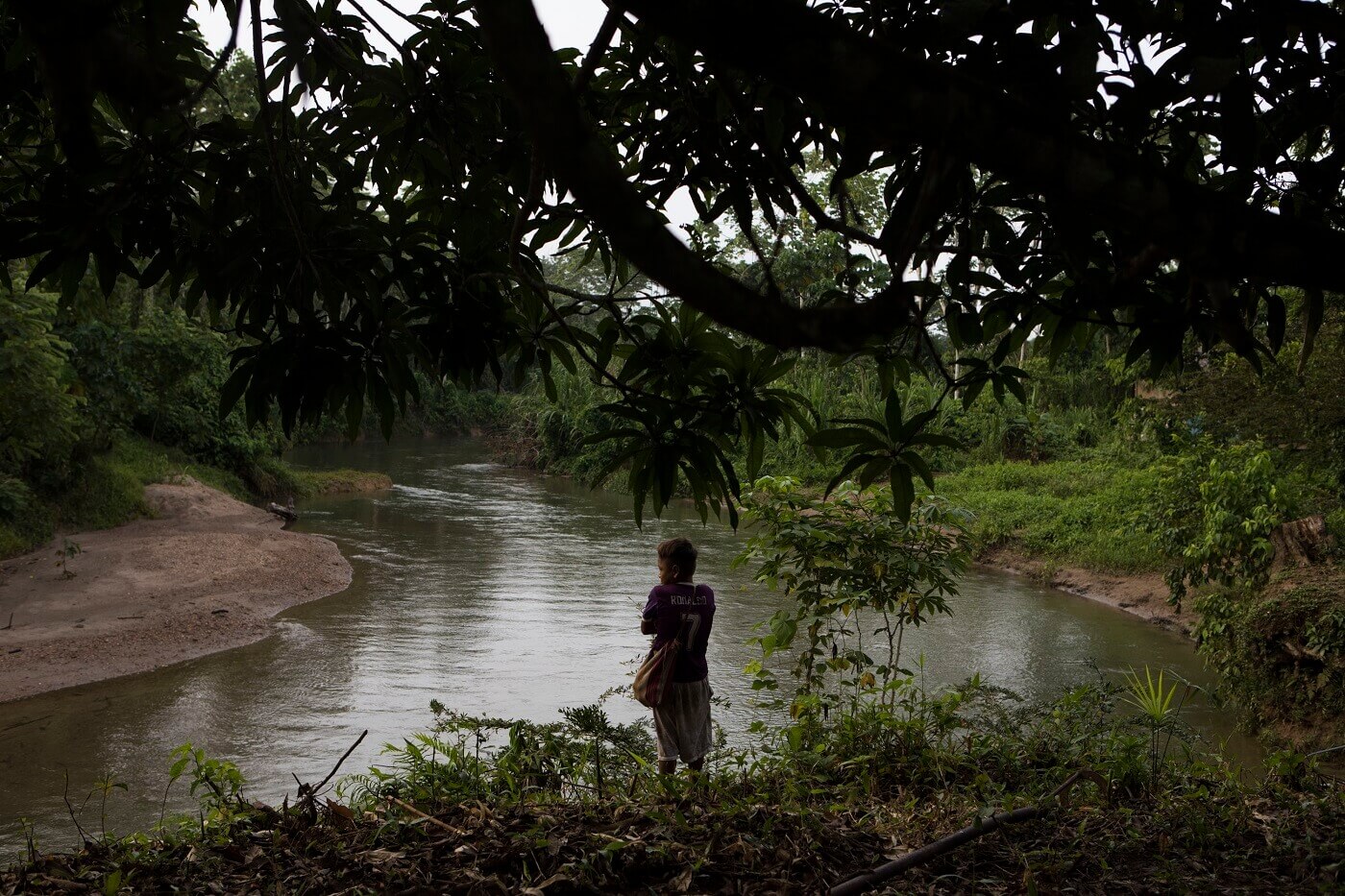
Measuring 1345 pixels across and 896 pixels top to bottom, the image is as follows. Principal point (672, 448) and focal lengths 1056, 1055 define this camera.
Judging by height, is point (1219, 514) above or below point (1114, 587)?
above

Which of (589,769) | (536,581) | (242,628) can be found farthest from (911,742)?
(536,581)

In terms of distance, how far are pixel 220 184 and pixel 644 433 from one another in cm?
106

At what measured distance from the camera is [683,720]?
4301mm

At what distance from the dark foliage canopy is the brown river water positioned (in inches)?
129

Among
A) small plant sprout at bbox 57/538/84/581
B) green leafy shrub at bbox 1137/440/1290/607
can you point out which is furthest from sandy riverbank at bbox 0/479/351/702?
green leafy shrub at bbox 1137/440/1290/607

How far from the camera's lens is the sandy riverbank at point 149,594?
24.3 feet

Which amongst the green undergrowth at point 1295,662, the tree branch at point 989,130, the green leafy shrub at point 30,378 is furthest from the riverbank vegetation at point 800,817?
the green leafy shrub at point 30,378

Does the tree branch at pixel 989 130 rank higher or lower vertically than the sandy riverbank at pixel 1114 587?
higher

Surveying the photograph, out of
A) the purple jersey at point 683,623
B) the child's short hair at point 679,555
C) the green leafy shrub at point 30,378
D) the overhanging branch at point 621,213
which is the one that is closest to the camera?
the overhanging branch at point 621,213

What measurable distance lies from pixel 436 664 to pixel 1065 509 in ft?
28.3

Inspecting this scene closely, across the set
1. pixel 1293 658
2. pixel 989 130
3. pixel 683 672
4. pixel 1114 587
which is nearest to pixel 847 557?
pixel 683 672

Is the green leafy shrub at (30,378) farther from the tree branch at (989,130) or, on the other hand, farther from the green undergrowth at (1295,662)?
the green undergrowth at (1295,662)

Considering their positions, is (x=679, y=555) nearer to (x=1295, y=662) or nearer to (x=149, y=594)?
(x=1295, y=662)

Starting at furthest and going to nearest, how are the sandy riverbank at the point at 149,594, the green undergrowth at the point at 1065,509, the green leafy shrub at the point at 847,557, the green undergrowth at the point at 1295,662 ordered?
the green undergrowth at the point at 1065,509 < the sandy riverbank at the point at 149,594 < the green undergrowth at the point at 1295,662 < the green leafy shrub at the point at 847,557
